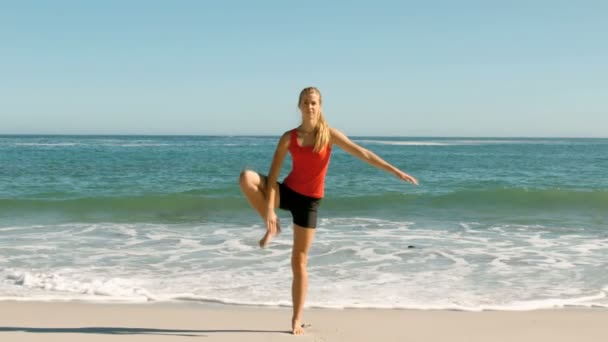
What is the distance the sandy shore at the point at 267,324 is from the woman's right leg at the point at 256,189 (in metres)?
1.05

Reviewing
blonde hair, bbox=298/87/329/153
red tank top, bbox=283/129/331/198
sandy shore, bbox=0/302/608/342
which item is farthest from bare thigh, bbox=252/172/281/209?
sandy shore, bbox=0/302/608/342

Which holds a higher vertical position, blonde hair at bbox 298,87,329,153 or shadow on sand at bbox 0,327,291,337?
blonde hair at bbox 298,87,329,153

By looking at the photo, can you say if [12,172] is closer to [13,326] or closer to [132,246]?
[132,246]

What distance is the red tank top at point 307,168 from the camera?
14.8 feet

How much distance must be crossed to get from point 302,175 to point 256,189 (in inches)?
14.8

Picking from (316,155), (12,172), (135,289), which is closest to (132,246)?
(135,289)

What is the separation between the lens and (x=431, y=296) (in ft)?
21.4

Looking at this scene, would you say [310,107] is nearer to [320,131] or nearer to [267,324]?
[320,131]

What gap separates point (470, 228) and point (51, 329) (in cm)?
938

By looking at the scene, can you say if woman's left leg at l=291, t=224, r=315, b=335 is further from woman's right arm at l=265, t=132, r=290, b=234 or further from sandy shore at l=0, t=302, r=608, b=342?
woman's right arm at l=265, t=132, r=290, b=234

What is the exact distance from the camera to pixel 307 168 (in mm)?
4598

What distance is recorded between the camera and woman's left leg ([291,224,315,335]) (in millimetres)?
4754

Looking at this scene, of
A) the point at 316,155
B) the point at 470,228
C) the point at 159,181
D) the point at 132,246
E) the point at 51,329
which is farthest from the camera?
the point at 159,181

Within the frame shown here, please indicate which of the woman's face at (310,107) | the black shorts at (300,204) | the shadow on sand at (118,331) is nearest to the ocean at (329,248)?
the shadow on sand at (118,331)
